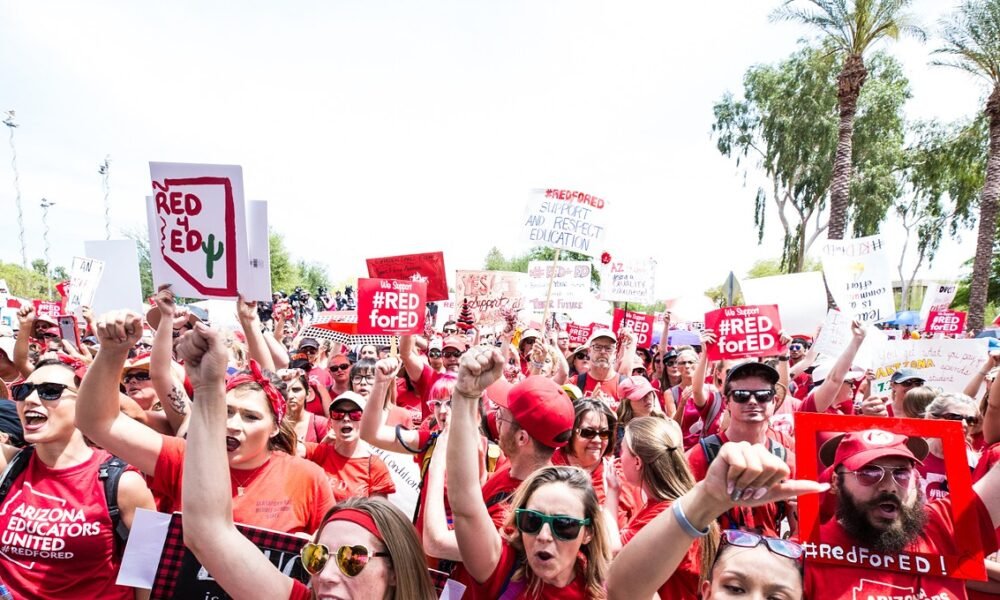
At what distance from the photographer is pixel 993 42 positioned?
55.6 ft

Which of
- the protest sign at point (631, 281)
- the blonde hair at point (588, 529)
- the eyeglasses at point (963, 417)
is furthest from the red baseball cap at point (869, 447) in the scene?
the protest sign at point (631, 281)

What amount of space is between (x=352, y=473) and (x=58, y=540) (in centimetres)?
163

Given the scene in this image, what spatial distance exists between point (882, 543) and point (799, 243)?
33431 mm

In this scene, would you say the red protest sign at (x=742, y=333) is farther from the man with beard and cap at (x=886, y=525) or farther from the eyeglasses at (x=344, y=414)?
the man with beard and cap at (x=886, y=525)

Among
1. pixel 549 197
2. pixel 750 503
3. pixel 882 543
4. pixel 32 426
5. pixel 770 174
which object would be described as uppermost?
pixel 770 174

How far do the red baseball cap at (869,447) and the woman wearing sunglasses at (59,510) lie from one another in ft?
9.60

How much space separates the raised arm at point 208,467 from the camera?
1792 mm

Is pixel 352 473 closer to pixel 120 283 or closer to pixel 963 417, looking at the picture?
pixel 120 283

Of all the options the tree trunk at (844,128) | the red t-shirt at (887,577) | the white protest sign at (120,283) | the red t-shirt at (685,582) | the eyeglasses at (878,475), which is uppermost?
the tree trunk at (844,128)

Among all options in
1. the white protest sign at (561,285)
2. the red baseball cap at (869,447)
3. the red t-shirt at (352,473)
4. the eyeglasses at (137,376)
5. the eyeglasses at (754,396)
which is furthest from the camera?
the white protest sign at (561,285)

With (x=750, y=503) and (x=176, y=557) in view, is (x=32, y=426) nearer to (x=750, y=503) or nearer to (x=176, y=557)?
(x=176, y=557)

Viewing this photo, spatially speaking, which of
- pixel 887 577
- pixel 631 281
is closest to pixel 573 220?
pixel 631 281

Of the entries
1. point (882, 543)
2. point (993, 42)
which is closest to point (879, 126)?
point (993, 42)

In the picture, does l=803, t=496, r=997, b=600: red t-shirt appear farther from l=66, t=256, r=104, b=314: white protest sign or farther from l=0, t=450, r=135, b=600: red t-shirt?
l=66, t=256, r=104, b=314: white protest sign
